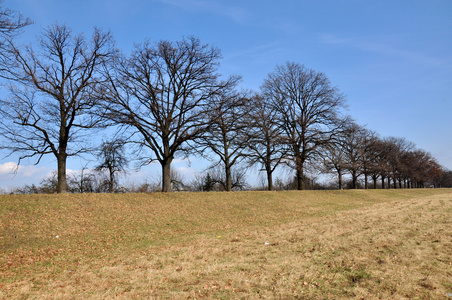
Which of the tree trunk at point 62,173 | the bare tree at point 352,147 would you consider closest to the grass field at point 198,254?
the tree trunk at point 62,173

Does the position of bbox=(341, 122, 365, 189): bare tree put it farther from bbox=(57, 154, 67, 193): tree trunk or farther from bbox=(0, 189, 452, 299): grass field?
bbox=(57, 154, 67, 193): tree trunk

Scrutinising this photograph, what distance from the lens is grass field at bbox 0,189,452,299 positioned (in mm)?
6012

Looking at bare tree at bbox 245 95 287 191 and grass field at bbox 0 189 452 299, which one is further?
bare tree at bbox 245 95 287 191

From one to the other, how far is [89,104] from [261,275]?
1830 cm

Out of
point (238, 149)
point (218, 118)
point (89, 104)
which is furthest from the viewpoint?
point (238, 149)

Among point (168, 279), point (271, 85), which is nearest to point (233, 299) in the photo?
point (168, 279)

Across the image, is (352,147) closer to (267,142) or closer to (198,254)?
(267,142)

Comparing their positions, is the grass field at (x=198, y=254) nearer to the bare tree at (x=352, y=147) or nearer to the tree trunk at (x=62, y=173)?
the tree trunk at (x=62, y=173)

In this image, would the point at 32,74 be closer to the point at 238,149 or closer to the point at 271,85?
the point at 238,149

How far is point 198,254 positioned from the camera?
9.23 metres

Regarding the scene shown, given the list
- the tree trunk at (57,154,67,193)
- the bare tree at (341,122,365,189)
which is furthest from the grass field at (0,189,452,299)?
the bare tree at (341,122,365,189)

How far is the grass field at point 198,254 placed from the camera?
237 inches

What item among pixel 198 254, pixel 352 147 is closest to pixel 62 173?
pixel 198 254

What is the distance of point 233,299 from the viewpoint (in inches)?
216
